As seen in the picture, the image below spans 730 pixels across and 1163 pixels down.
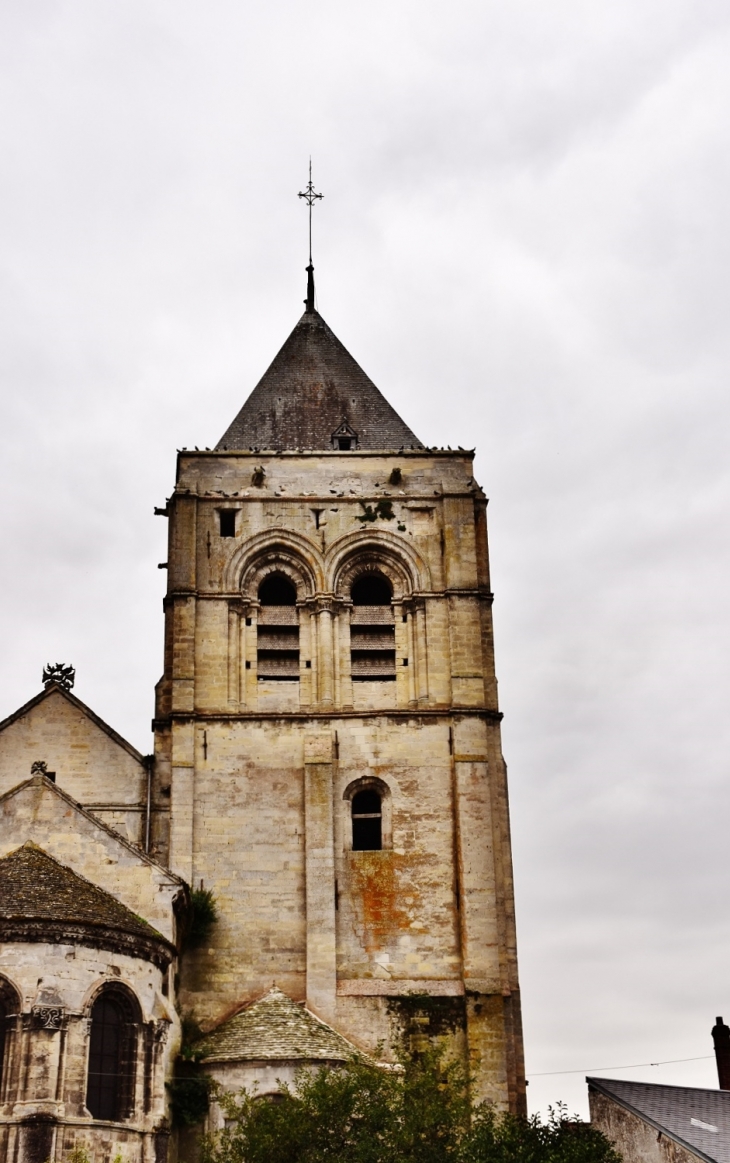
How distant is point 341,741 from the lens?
32.5 meters

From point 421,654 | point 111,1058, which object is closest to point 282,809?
point 421,654

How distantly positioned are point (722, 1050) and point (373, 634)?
11.3 m

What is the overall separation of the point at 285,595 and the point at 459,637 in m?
3.99

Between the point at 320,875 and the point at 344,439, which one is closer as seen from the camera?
the point at 320,875

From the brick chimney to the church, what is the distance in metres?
5.99

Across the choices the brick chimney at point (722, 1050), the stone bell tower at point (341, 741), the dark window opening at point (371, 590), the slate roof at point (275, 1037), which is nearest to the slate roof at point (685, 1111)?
the stone bell tower at point (341, 741)

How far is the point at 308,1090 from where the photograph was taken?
24375 mm

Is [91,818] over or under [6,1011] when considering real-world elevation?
over

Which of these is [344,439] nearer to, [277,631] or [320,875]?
[277,631]

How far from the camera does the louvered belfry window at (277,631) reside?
3341 cm

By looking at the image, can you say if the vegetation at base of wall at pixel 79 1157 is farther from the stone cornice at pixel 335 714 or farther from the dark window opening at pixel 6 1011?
the stone cornice at pixel 335 714

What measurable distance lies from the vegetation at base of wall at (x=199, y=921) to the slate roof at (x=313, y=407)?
1051 centimetres

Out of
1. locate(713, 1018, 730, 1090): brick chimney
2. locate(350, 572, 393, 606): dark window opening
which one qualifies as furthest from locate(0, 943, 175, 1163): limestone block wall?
locate(713, 1018, 730, 1090): brick chimney

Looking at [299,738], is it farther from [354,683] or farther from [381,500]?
[381,500]
